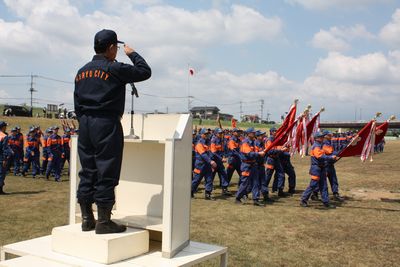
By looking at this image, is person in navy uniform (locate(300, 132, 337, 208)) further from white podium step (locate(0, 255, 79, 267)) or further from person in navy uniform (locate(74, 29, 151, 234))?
white podium step (locate(0, 255, 79, 267))

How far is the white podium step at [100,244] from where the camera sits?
290 centimetres

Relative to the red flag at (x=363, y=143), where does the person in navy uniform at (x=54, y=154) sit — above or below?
below

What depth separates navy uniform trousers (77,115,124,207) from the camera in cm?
304

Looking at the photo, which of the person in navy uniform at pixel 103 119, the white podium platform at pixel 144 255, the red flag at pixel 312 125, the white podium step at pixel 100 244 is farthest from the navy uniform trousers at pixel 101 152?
the red flag at pixel 312 125

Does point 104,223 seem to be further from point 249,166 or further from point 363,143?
point 363,143

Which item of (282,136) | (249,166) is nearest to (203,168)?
(249,166)

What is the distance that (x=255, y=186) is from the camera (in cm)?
1048

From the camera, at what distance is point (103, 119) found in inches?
121

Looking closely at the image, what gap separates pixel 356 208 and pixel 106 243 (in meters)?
8.85

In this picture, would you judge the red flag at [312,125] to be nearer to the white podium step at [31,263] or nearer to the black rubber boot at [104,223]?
the black rubber boot at [104,223]

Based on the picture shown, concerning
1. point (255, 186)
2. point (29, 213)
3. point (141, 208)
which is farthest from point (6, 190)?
point (141, 208)

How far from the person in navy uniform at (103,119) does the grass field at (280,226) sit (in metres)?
2.86

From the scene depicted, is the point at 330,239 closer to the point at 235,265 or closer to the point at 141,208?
the point at 235,265

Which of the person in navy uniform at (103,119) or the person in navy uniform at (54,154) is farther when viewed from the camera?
the person in navy uniform at (54,154)
